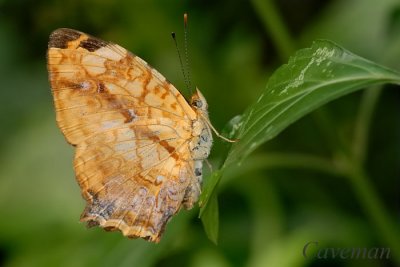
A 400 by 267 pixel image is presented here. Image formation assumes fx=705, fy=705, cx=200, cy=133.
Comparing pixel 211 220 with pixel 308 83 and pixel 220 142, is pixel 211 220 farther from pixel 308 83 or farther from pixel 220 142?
pixel 220 142

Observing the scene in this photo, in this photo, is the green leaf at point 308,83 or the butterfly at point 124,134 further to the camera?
the butterfly at point 124,134

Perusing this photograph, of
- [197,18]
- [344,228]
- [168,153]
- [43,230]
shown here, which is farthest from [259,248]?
[197,18]

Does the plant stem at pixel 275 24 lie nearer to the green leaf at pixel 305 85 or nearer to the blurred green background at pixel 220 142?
the blurred green background at pixel 220 142

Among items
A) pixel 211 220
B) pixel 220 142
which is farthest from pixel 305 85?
pixel 220 142

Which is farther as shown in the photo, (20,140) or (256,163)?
(20,140)

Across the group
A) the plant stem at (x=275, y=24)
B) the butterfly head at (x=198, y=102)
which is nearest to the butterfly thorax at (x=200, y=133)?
the butterfly head at (x=198, y=102)

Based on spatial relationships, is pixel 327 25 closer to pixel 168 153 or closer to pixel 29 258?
pixel 168 153
